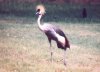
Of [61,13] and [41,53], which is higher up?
[41,53]

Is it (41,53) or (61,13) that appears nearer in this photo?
(41,53)

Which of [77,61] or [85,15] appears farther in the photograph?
[85,15]

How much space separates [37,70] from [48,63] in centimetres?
59

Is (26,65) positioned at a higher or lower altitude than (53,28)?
lower

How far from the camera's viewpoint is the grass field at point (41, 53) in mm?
6591

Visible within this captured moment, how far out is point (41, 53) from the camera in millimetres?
7688

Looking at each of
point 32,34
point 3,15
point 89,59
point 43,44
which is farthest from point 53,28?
point 3,15

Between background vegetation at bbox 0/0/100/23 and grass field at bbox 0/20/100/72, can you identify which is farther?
background vegetation at bbox 0/0/100/23

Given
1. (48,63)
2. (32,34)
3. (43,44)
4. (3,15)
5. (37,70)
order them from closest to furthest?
1. (37,70)
2. (48,63)
3. (43,44)
4. (32,34)
5. (3,15)

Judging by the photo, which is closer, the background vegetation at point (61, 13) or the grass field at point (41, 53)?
the grass field at point (41, 53)

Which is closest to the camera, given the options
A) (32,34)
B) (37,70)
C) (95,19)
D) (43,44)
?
(37,70)

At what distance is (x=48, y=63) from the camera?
693 cm

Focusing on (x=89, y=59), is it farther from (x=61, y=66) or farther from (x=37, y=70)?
(x=37, y=70)

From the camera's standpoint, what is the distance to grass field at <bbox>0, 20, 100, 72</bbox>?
6591 mm
